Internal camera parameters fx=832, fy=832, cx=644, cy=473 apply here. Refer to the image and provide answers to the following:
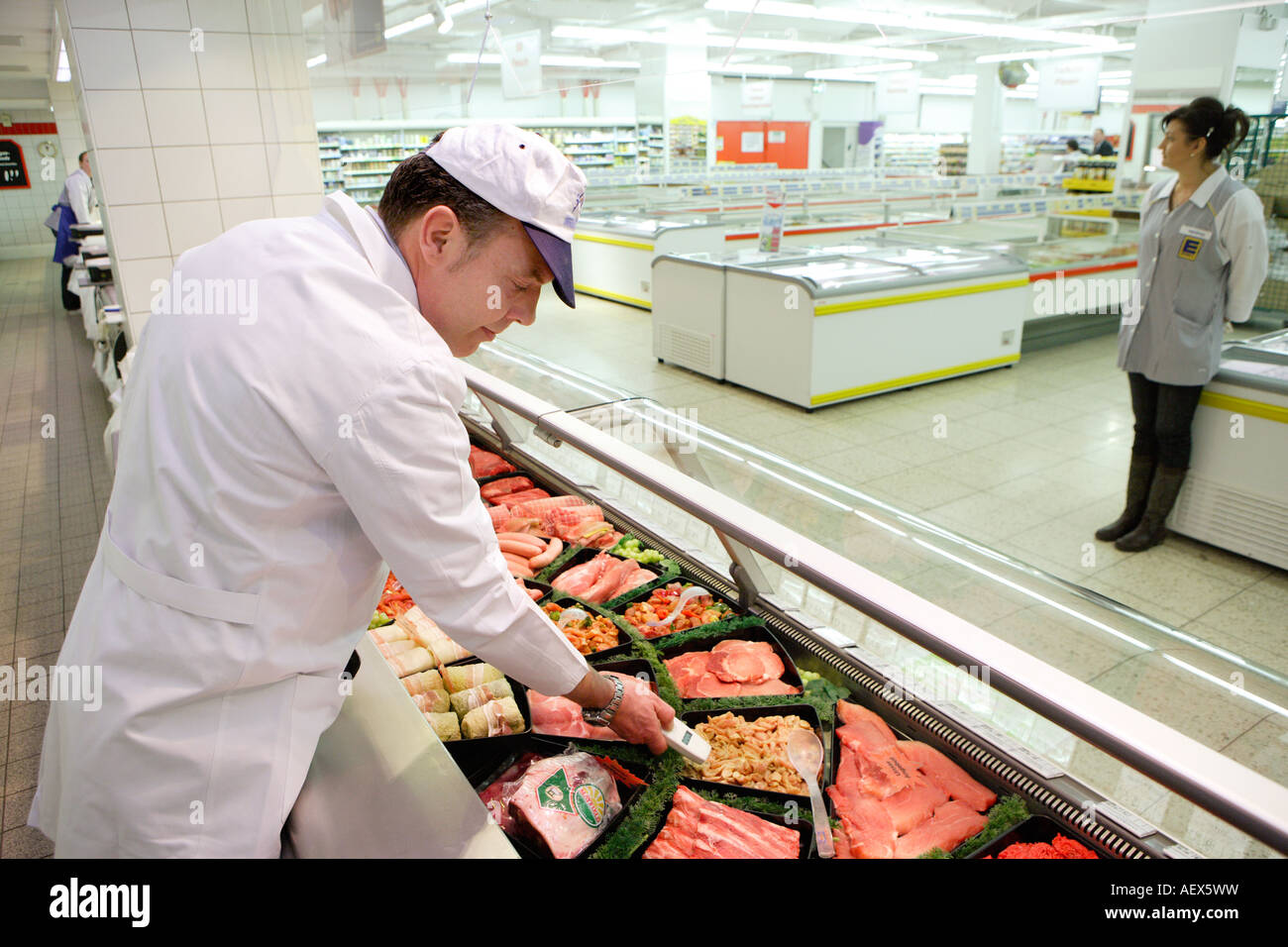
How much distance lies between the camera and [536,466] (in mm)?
3275

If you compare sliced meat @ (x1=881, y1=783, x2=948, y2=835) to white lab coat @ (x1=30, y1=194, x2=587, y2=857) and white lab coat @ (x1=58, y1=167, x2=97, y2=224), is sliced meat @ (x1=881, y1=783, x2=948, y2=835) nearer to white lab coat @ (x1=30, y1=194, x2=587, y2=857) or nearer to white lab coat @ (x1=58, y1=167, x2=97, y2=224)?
white lab coat @ (x1=30, y1=194, x2=587, y2=857)

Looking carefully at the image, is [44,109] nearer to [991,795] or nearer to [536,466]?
[536,466]

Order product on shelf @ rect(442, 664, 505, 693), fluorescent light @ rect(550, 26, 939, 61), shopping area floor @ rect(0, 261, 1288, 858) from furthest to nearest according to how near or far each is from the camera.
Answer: fluorescent light @ rect(550, 26, 939, 61)
shopping area floor @ rect(0, 261, 1288, 858)
product on shelf @ rect(442, 664, 505, 693)

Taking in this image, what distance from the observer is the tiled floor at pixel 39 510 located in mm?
3025

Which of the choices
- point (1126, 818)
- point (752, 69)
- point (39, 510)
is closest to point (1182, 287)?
point (1126, 818)

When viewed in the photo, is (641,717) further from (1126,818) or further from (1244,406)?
→ (1244,406)

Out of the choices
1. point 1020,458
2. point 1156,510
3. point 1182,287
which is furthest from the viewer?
point 1020,458

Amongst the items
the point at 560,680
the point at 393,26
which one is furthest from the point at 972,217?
the point at 560,680

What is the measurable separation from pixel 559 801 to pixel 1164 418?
4.09 meters

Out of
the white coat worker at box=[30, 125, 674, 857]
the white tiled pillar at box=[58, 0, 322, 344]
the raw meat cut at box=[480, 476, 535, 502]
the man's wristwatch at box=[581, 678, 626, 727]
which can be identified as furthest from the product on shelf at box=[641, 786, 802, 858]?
the white tiled pillar at box=[58, 0, 322, 344]

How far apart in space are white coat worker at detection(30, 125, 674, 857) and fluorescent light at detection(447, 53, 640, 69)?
1067 cm

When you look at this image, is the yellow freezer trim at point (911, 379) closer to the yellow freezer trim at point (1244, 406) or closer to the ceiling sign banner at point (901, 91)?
the yellow freezer trim at point (1244, 406)

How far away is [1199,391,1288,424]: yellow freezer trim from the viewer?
412 cm

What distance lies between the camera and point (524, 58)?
10047 millimetres
